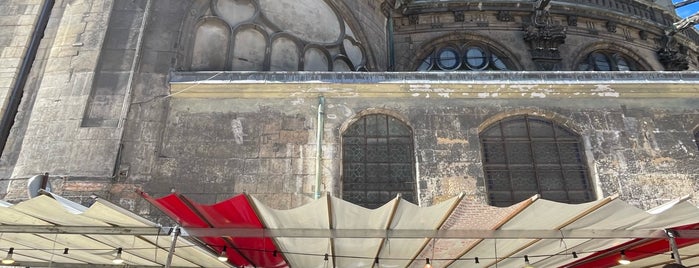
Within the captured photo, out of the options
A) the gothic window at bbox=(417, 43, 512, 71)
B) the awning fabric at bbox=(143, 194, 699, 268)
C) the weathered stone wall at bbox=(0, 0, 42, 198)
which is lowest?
the awning fabric at bbox=(143, 194, 699, 268)

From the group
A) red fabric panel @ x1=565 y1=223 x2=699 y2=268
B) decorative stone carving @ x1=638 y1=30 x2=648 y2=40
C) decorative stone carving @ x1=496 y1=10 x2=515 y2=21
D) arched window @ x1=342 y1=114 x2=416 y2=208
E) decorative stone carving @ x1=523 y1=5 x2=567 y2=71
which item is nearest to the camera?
red fabric panel @ x1=565 y1=223 x2=699 y2=268

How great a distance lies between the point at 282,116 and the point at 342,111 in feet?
3.09

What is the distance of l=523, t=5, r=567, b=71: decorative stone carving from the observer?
12883 millimetres

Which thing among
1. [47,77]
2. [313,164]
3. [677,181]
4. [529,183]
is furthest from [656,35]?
[47,77]

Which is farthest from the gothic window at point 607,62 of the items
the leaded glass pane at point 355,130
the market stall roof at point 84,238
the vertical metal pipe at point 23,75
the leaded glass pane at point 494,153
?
the vertical metal pipe at point 23,75

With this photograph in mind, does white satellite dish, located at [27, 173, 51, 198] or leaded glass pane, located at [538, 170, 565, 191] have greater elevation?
leaded glass pane, located at [538, 170, 565, 191]

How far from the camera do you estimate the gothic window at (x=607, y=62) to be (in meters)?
13.5

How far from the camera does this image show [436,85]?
779 cm

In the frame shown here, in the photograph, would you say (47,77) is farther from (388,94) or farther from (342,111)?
(388,94)

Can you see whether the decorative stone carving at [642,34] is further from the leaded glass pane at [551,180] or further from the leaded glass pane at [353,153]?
the leaded glass pane at [353,153]

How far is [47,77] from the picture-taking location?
7488 millimetres

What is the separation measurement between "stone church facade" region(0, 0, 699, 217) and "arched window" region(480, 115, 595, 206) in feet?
0.07

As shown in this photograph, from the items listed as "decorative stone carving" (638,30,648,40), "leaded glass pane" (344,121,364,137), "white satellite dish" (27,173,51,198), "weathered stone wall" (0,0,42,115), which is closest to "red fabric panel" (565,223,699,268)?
"leaded glass pane" (344,121,364,137)

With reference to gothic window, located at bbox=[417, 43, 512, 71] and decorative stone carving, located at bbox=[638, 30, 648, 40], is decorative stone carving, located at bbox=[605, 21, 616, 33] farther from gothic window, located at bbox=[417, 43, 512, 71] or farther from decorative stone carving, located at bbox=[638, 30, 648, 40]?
gothic window, located at bbox=[417, 43, 512, 71]
